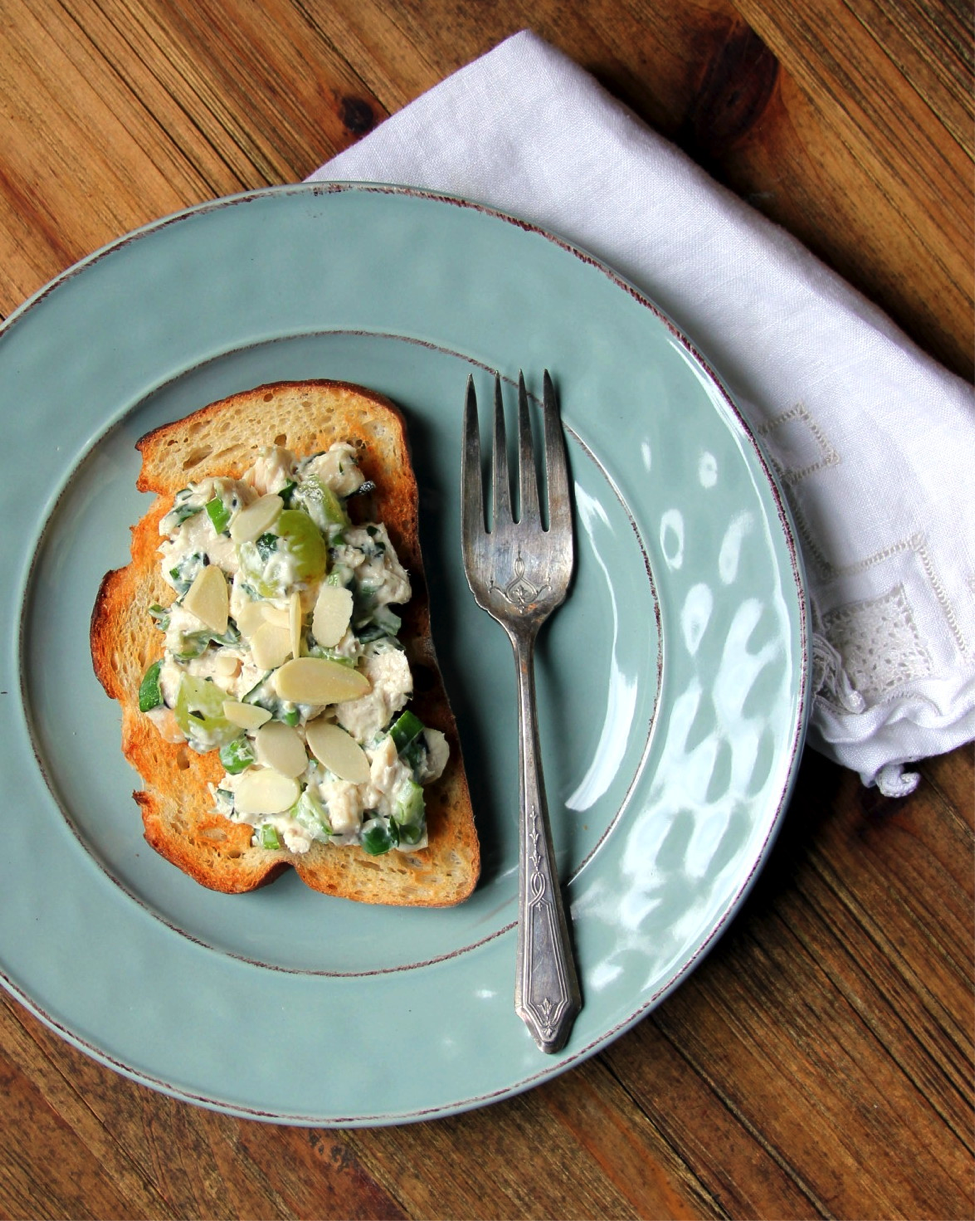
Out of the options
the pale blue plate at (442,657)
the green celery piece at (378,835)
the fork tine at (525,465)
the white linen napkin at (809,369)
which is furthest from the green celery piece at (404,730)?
the white linen napkin at (809,369)

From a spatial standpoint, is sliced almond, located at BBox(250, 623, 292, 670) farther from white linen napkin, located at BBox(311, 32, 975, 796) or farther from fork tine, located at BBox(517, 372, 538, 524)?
white linen napkin, located at BBox(311, 32, 975, 796)

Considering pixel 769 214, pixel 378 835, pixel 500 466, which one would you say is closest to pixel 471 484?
pixel 500 466

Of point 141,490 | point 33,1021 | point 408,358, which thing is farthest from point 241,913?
point 408,358

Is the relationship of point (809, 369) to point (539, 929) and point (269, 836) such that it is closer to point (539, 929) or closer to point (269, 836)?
point (539, 929)

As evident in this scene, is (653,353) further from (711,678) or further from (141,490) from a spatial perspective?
(141,490)

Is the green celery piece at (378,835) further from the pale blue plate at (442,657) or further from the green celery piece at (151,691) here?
the green celery piece at (151,691)

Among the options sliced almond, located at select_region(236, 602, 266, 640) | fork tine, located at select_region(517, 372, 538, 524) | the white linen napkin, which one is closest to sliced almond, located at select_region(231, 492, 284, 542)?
sliced almond, located at select_region(236, 602, 266, 640)
